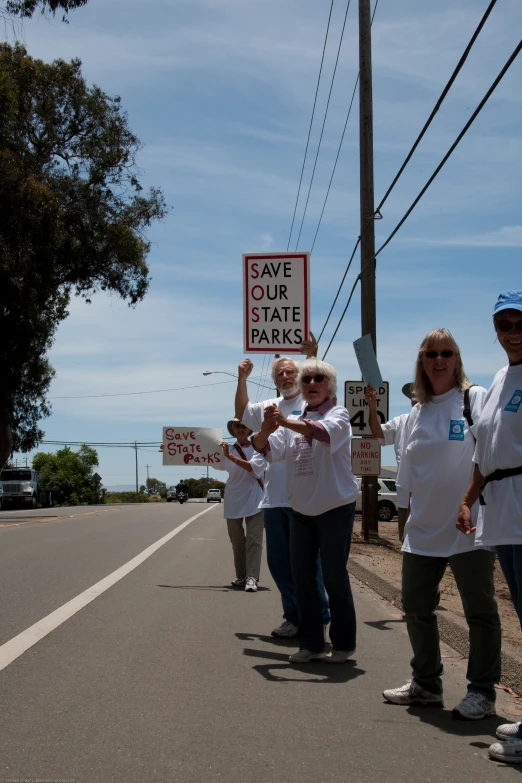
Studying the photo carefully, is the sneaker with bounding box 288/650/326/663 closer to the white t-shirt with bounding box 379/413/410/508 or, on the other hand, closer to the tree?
the white t-shirt with bounding box 379/413/410/508

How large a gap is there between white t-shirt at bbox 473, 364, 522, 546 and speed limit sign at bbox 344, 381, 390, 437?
10500 mm

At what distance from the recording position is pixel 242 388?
289 inches

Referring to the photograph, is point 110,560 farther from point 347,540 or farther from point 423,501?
point 423,501

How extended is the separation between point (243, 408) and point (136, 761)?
3.71 metres

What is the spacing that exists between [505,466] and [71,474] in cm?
9539

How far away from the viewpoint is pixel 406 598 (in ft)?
16.4

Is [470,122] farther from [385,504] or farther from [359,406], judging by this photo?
[385,504]


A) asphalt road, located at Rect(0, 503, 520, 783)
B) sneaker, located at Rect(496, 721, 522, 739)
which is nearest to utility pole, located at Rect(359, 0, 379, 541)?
asphalt road, located at Rect(0, 503, 520, 783)

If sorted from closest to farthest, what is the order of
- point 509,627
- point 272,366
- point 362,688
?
point 362,688, point 272,366, point 509,627

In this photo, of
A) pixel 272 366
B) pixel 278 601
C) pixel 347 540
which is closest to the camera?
pixel 347 540

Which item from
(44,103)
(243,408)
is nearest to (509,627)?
(243,408)

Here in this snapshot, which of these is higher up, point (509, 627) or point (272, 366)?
point (272, 366)

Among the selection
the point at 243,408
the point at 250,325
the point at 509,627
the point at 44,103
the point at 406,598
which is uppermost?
the point at 44,103

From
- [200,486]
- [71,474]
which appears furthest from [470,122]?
[200,486]
